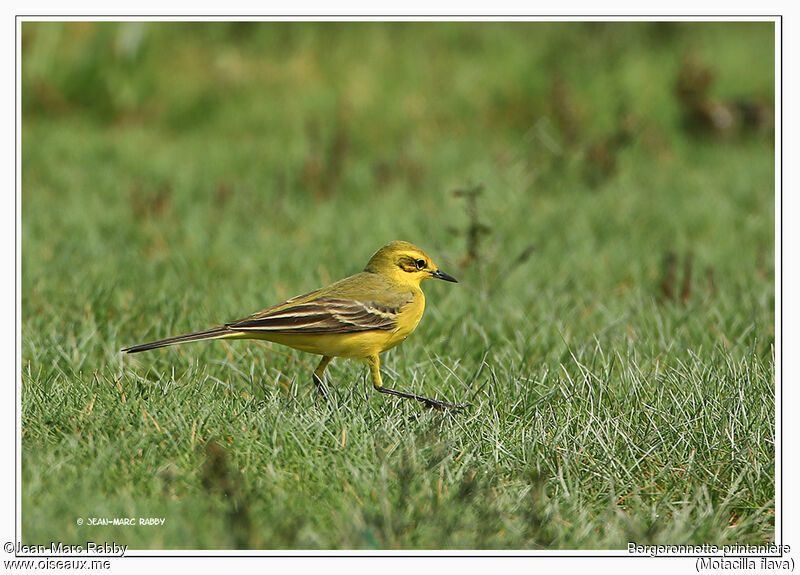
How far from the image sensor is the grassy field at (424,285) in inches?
136

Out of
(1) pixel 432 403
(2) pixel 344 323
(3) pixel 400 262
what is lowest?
(1) pixel 432 403

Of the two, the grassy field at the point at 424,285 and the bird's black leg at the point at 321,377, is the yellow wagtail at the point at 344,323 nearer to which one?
the bird's black leg at the point at 321,377

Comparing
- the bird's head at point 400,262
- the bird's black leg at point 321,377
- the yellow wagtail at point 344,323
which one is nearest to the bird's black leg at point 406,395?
the yellow wagtail at point 344,323

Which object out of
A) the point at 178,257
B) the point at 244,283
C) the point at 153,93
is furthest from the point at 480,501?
the point at 153,93

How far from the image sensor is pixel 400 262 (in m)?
4.62

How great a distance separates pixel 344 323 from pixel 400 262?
2.15 ft

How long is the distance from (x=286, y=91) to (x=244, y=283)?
5.13m

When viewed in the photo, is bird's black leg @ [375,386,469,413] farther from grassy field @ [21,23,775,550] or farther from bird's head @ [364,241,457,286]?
bird's head @ [364,241,457,286]

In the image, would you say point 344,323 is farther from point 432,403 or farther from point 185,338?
point 185,338

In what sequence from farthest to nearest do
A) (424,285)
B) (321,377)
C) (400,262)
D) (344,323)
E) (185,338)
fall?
1. (424,285)
2. (400,262)
3. (321,377)
4. (344,323)
5. (185,338)

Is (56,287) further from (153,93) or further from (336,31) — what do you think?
(336,31)

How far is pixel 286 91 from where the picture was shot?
10875 millimetres

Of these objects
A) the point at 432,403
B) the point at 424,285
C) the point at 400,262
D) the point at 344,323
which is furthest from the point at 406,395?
the point at 424,285

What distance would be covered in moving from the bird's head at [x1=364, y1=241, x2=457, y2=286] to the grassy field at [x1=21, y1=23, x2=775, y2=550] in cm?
45
